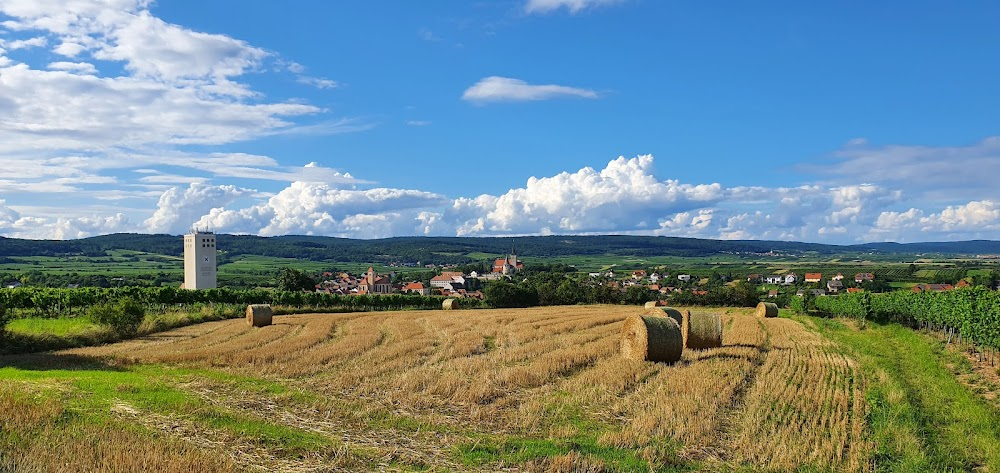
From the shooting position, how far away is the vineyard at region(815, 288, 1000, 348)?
25469 mm

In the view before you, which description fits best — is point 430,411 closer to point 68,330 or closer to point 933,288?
point 68,330

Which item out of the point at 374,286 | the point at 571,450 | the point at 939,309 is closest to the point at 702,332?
the point at 571,450

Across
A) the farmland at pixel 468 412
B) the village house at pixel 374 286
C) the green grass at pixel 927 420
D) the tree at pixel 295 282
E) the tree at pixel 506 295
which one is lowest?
the village house at pixel 374 286

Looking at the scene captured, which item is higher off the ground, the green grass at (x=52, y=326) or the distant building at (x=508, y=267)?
the green grass at (x=52, y=326)

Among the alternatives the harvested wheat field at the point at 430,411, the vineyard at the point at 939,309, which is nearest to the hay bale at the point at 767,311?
the vineyard at the point at 939,309

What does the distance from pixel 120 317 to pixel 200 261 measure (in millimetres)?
61115

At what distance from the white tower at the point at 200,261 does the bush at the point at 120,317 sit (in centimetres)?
5812

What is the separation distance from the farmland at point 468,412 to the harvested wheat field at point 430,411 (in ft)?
0.15

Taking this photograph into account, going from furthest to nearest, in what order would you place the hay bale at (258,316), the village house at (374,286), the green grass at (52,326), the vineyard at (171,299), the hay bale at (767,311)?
the village house at (374,286), the hay bale at (767,311), the vineyard at (171,299), the hay bale at (258,316), the green grass at (52,326)

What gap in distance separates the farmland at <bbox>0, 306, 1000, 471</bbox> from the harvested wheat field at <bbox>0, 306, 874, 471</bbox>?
0.15 ft

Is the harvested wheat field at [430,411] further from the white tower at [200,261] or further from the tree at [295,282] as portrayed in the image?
the white tower at [200,261]

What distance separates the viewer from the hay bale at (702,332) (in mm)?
22719

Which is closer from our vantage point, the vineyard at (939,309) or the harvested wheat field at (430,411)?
the harvested wheat field at (430,411)

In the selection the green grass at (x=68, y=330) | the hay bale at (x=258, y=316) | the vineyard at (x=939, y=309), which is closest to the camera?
the green grass at (x=68, y=330)
